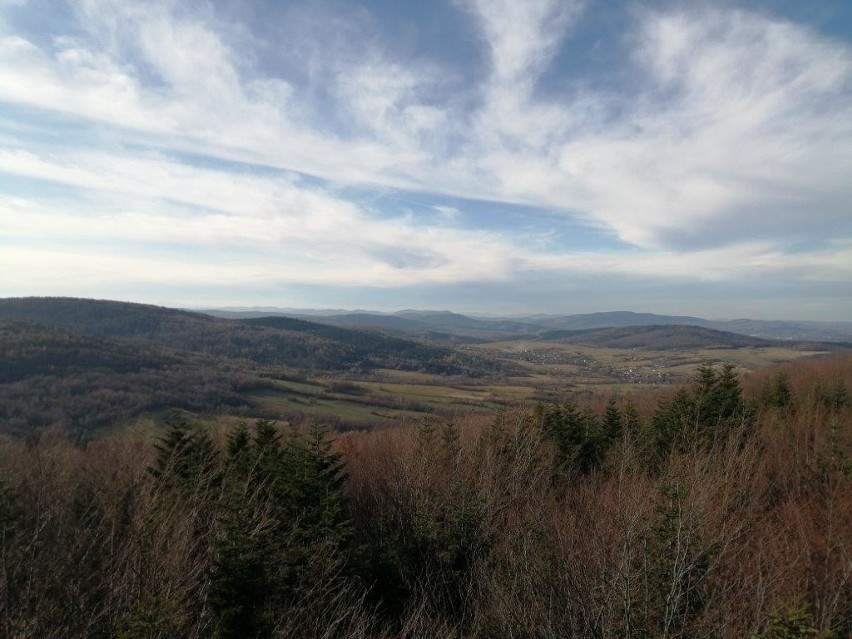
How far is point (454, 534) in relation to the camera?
Answer: 1772cm

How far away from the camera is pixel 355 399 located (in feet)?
255

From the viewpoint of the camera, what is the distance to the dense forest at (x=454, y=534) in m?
8.80

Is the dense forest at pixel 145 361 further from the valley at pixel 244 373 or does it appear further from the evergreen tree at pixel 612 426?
the evergreen tree at pixel 612 426

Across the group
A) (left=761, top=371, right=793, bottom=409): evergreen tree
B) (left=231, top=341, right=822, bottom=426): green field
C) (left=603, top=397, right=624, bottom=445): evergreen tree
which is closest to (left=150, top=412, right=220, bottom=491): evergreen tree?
(left=231, top=341, right=822, bottom=426): green field

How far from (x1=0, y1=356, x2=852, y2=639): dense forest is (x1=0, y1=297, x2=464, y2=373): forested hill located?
10022 cm

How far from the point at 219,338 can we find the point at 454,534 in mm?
138648

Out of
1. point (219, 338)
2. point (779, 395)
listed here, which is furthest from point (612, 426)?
point (219, 338)

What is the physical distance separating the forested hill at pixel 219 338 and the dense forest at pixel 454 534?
329 feet

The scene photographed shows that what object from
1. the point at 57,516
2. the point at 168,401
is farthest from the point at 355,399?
the point at 57,516

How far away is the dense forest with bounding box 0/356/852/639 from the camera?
28.9ft

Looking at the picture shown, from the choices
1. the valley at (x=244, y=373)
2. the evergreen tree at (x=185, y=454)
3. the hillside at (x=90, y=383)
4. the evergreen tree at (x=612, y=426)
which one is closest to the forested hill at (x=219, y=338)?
the valley at (x=244, y=373)

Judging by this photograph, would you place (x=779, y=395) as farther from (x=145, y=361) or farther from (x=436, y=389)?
(x=145, y=361)

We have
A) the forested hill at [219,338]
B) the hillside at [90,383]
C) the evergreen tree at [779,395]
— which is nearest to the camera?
the evergreen tree at [779,395]

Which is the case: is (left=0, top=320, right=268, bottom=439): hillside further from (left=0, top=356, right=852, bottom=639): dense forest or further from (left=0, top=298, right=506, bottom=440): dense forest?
(left=0, top=356, right=852, bottom=639): dense forest
